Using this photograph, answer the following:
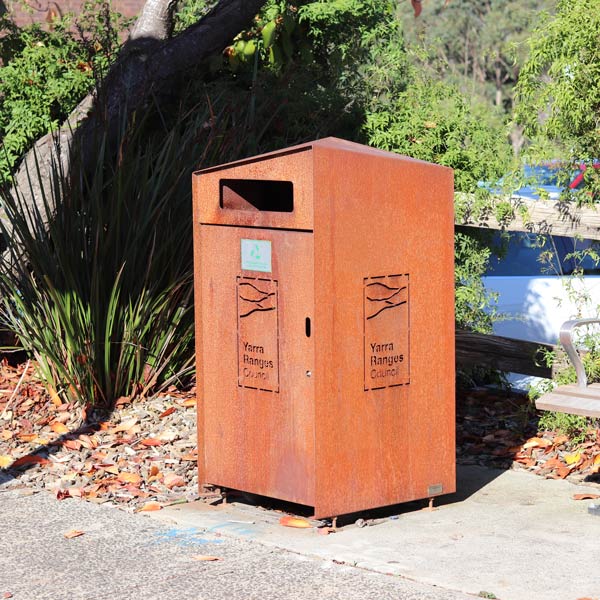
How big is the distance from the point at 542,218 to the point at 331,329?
216 cm

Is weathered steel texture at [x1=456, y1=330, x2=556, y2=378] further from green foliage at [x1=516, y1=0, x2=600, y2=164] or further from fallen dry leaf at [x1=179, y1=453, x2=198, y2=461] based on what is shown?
Result: fallen dry leaf at [x1=179, y1=453, x2=198, y2=461]

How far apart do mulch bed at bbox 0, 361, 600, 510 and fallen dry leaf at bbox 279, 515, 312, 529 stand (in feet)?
2.10

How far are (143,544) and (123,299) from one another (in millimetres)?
2266

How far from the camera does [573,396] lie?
17.3ft

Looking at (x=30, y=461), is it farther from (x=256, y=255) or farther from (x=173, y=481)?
(x=256, y=255)

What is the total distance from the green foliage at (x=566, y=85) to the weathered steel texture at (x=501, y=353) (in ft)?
3.69

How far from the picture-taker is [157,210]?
6.96 m

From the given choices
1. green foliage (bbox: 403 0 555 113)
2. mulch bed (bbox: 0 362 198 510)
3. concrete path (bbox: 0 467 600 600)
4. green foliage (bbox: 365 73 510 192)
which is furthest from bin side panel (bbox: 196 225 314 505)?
green foliage (bbox: 403 0 555 113)

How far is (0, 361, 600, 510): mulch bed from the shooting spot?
5.86m

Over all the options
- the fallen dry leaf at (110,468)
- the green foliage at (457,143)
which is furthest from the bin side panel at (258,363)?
the green foliage at (457,143)

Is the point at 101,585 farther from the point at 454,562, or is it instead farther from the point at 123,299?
the point at 123,299

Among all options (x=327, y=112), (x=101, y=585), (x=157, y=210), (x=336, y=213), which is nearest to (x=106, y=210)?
(x=157, y=210)

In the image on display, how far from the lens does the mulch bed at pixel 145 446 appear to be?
5.86m

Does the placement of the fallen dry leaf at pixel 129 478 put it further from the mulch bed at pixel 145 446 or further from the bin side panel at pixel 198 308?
the bin side panel at pixel 198 308
